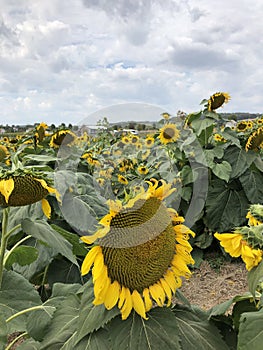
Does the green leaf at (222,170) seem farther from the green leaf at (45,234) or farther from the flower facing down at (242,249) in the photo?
the flower facing down at (242,249)

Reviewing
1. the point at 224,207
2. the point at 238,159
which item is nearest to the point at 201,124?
the point at 238,159

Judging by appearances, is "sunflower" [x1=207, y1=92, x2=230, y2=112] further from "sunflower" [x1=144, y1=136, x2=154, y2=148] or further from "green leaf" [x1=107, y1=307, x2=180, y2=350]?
"green leaf" [x1=107, y1=307, x2=180, y2=350]

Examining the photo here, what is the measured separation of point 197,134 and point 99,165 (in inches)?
44.3

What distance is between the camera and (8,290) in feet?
4.83

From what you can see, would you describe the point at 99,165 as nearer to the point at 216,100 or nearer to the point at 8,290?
the point at 216,100

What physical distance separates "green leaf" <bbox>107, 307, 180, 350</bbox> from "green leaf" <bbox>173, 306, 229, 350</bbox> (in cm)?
5

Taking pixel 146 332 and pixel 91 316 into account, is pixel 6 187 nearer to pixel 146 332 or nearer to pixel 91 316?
pixel 91 316

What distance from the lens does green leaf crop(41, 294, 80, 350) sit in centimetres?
104

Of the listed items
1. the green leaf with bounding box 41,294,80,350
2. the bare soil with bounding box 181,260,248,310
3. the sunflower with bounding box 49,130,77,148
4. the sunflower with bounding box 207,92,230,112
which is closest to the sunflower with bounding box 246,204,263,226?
the green leaf with bounding box 41,294,80,350

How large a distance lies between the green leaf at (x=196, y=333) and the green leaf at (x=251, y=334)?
0.42 ft

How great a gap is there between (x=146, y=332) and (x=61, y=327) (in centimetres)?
24

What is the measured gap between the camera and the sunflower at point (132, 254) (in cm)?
95

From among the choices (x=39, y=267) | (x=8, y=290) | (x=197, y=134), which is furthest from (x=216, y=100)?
(x=8, y=290)

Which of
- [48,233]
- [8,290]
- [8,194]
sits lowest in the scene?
[8,290]
